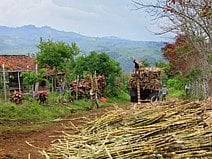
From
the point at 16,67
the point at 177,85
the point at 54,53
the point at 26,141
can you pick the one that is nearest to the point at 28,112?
the point at 26,141

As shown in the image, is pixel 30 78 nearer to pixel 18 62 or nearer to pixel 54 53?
pixel 54 53

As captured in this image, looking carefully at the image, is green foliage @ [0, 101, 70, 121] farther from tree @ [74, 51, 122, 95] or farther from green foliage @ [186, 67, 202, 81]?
tree @ [74, 51, 122, 95]

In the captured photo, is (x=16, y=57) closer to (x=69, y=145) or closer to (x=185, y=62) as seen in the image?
(x=185, y=62)

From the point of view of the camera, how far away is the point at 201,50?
45.2 ft

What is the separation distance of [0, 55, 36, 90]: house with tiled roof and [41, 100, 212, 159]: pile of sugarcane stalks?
61.3ft

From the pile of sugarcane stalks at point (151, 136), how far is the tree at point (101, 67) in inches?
603

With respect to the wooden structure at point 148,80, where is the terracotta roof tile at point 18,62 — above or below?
above

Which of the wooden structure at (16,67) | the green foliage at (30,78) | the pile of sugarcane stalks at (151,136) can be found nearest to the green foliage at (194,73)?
the green foliage at (30,78)

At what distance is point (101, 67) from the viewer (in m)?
22.4

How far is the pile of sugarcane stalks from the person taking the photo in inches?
178

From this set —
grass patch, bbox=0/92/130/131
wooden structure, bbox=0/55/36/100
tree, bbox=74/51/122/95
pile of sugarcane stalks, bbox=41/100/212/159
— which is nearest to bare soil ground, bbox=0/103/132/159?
grass patch, bbox=0/92/130/131

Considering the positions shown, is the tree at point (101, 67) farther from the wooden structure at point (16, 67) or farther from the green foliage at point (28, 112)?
the green foliage at point (28, 112)

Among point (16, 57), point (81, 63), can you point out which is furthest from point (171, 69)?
point (16, 57)

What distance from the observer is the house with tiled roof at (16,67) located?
2549 centimetres
